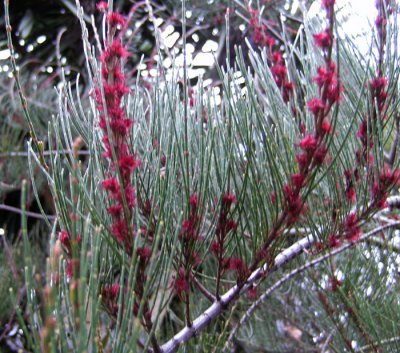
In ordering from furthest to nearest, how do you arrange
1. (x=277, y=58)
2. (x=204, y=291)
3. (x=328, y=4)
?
(x=277, y=58)
(x=204, y=291)
(x=328, y=4)

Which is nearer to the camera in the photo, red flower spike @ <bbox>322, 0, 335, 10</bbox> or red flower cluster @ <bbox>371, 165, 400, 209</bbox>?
red flower spike @ <bbox>322, 0, 335, 10</bbox>

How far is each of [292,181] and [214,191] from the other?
3.5 inches

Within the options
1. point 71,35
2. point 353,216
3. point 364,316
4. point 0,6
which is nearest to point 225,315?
point 364,316

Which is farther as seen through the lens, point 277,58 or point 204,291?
point 277,58

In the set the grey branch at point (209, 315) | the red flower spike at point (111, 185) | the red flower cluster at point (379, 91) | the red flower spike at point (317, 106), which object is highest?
the red flower cluster at point (379, 91)

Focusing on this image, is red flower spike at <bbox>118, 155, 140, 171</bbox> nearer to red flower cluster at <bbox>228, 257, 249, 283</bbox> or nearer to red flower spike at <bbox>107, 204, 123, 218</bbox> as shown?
red flower spike at <bbox>107, 204, 123, 218</bbox>

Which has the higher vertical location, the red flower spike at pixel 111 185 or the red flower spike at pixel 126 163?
the red flower spike at pixel 126 163

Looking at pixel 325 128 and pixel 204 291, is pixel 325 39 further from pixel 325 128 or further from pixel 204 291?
pixel 204 291

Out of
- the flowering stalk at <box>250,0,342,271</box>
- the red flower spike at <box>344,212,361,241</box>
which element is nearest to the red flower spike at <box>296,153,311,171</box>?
the flowering stalk at <box>250,0,342,271</box>

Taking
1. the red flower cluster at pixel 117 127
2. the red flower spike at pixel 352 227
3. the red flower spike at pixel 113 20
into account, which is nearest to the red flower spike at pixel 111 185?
the red flower cluster at pixel 117 127

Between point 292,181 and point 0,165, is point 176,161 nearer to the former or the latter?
point 292,181

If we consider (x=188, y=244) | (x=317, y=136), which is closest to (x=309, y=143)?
(x=317, y=136)

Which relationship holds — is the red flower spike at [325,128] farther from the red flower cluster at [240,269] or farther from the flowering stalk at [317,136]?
the red flower cluster at [240,269]

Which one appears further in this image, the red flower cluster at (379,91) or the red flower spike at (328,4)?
the red flower cluster at (379,91)
